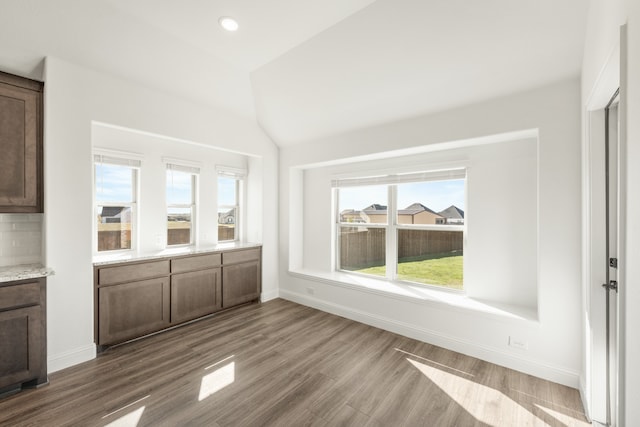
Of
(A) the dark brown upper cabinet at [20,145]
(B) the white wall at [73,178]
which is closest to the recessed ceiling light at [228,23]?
(B) the white wall at [73,178]

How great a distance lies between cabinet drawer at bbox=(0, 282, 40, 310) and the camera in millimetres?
2148

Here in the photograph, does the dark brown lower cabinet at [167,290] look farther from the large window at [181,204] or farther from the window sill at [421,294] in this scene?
the window sill at [421,294]

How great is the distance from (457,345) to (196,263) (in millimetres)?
3157

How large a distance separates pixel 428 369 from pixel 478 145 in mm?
2302

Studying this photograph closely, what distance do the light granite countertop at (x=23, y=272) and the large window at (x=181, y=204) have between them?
1.55 m

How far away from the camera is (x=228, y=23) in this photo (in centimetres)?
255

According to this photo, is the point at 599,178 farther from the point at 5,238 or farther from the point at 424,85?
the point at 5,238

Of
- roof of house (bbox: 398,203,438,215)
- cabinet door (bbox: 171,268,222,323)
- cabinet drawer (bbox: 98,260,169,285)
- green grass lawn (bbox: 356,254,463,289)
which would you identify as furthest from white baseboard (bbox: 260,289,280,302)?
roof of house (bbox: 398,203,438,215)

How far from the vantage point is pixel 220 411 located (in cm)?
203

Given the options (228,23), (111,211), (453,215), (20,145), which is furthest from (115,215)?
(453,215)

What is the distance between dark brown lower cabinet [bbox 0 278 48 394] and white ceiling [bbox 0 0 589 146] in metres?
1.88

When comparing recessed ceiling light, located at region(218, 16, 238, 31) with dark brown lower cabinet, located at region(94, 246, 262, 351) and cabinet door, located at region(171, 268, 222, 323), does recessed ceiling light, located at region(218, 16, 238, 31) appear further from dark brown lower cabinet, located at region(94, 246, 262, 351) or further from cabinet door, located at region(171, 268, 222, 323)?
cabinet door, located at region(171, 268, 222, 323)

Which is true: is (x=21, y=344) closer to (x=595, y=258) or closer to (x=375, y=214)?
(x=375, y=214)

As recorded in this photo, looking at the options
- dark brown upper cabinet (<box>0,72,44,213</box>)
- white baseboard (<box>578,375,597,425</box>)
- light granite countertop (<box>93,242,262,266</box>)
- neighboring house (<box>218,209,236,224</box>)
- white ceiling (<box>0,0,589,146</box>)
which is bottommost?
white baseboard (<box>578,375,597,425</box>)
